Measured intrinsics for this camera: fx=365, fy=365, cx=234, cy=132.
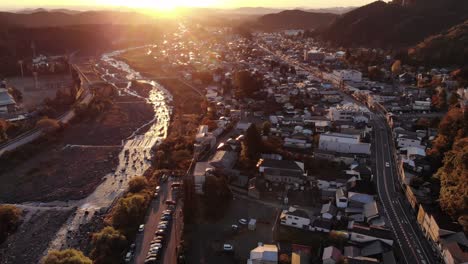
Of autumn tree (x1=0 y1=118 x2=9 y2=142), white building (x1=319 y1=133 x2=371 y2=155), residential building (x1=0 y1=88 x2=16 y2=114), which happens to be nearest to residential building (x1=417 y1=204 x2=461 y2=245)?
white building (x1=319 y1=133 x2=371 y2=155)

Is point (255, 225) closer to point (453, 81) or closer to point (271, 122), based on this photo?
point (271, 122)

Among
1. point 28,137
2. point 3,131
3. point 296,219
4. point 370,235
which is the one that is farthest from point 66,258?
point 3,131

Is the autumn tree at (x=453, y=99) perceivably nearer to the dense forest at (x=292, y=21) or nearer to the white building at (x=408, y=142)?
the white building at (x=408, y=142)

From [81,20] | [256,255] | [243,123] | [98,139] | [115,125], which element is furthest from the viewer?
[81,20]

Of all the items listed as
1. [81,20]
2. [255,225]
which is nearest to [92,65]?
[255,225]

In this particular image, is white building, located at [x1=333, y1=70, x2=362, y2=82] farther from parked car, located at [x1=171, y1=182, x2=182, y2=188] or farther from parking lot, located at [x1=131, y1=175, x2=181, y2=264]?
parking lot, located at [x1=131, y1=175, x2=181, y2=264]

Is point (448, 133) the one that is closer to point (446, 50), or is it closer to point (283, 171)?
point (283, 171)
